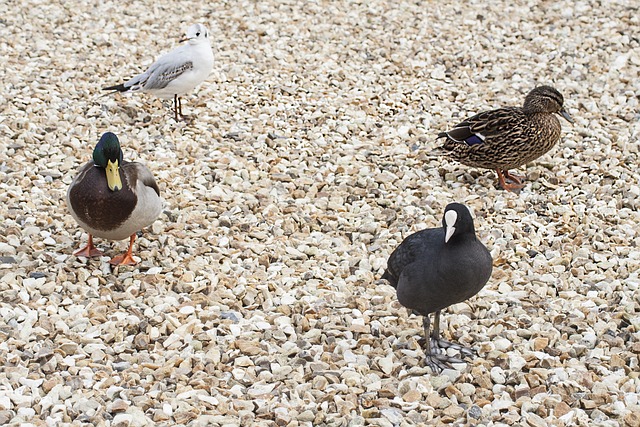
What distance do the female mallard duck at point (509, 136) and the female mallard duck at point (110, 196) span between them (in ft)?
7.73

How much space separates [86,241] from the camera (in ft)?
15.9

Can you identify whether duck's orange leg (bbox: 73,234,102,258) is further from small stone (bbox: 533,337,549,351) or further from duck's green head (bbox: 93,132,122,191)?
small stone (bbox: 533,337,549,351)

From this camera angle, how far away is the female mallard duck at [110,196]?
4320 millimetres

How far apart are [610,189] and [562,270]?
1.21 m

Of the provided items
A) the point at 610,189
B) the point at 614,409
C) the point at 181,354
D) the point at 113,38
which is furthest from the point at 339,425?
the point at 113,38

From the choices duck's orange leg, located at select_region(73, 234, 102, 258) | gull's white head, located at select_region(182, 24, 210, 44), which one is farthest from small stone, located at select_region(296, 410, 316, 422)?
gull's white head, located at select_region(182, 24, 210, 44)

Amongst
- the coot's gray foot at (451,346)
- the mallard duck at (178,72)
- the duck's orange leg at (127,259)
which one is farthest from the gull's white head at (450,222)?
the mallard duck at (178,72)

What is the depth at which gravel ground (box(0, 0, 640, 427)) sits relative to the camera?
3.56m

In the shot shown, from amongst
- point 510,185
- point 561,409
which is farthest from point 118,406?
point 510,185

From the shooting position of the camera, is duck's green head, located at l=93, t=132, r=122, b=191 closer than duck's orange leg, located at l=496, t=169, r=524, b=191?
Yes

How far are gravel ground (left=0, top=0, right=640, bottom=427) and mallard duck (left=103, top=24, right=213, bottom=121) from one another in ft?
1.00

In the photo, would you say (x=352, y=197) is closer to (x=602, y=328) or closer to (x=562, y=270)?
(x=562, y=270)

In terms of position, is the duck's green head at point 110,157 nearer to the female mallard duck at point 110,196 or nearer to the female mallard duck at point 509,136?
the female mallard duck at point 110,196

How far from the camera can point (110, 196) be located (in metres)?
4.32
